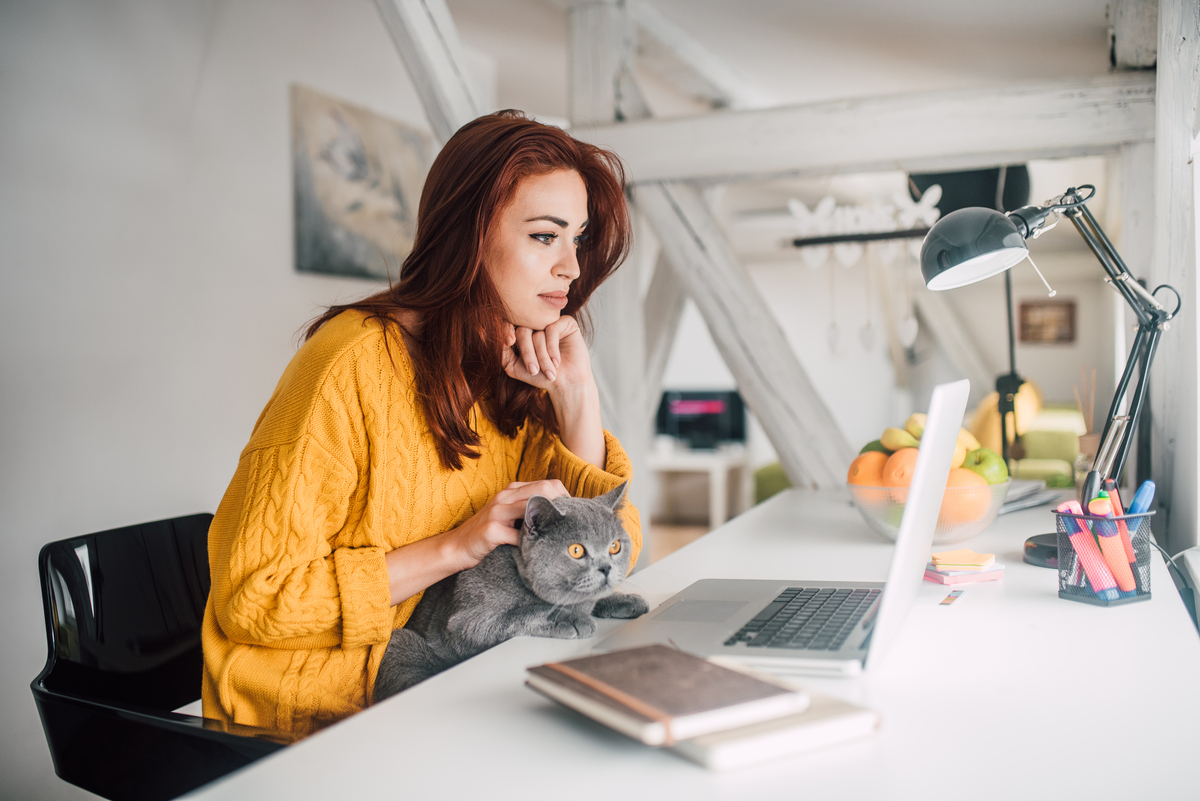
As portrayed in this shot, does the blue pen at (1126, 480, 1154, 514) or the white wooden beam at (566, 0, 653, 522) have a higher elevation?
the white wooden beam at (566, 0, 653, 522)

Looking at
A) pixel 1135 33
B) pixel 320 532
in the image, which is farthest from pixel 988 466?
pixel 1135 33

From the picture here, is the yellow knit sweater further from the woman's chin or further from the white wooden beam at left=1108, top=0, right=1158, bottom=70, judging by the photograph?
the white wooden beam at left=1108, top=0, right=1158, bottom=70

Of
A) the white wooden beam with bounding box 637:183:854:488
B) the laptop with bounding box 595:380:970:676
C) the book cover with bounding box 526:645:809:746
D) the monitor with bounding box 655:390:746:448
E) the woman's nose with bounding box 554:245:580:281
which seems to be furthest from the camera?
the monitor with bounding box 655:390:746:448

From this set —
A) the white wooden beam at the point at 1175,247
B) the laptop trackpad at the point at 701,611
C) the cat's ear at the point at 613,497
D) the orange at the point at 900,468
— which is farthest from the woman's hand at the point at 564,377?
the white wooden beam at the point at 1175,247

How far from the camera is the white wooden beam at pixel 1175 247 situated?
1604mm

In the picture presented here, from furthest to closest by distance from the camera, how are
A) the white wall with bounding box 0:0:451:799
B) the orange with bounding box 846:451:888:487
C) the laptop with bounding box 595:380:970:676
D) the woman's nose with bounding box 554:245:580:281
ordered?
1. the white wall with bounding box 0:0:451:799
2. the orange with bounding box 846:451:888:487
3. the woman's nose with bounding box 554:245:580:281
4. the laptop with bounding box 595:380:970:676

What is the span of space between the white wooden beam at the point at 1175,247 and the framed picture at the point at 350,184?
210cm

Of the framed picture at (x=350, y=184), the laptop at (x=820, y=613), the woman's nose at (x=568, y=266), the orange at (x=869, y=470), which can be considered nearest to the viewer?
the laptop at (x=820, y=613)

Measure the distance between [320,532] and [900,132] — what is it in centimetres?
167

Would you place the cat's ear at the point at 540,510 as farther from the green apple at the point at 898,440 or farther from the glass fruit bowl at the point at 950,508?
the green apple at the point at 898,440

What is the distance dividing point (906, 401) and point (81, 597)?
7127 mm

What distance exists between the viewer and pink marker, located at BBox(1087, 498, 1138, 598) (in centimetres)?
103

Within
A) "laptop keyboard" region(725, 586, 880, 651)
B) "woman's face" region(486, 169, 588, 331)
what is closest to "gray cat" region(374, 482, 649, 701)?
"laptop keyboard" region(725, 586, 880, 651)

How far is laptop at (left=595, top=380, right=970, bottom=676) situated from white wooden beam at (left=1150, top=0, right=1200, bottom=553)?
968 millimetres
